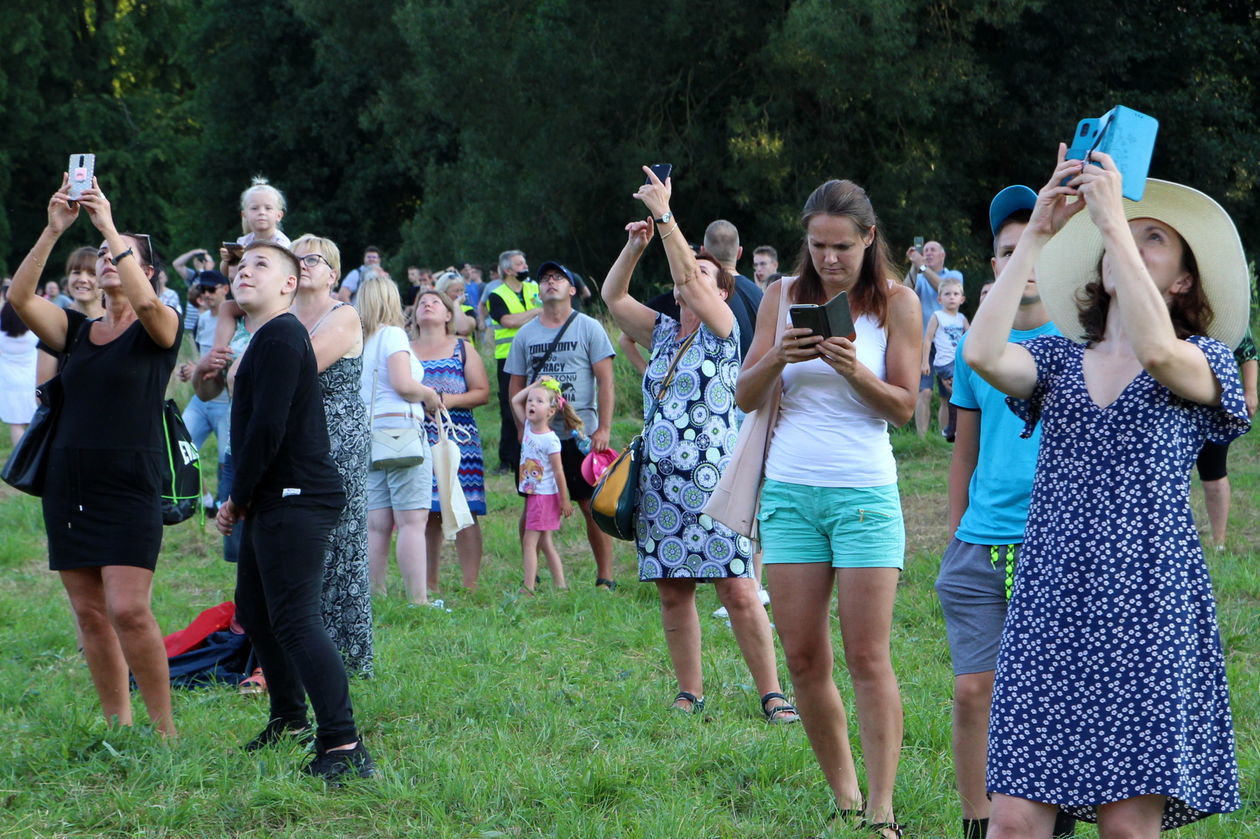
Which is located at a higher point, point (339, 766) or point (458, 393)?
point (458, 393)

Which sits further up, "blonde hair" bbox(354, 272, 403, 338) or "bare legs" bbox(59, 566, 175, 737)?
"blonde hair" bbox(354, 272, 403, 338)

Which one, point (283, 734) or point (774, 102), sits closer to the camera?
point (283, 734)

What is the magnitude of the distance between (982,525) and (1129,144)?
1.19m

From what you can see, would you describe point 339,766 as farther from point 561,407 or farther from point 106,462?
point 561,407

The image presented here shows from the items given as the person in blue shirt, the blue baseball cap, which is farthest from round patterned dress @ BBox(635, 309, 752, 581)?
the blue baseball cap

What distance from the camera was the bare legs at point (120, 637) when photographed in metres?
4.90

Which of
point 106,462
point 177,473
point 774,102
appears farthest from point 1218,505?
point 774,102

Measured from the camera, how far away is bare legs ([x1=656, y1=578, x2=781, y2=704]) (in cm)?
536

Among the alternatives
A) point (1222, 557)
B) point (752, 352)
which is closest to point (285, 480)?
point (752, 352)

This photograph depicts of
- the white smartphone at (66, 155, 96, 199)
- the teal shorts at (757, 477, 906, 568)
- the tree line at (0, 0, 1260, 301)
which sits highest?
the tree line at (0, 0, 1260, 301)

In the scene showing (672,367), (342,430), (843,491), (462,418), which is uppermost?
(672,367)

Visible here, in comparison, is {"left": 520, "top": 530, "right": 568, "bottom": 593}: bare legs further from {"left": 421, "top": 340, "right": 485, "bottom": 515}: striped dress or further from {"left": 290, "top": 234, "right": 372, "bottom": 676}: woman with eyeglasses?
{"left": 290, "top": 234, "right": 372, "bottom": 676}: woman with eyeglasses

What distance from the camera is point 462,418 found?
850cm

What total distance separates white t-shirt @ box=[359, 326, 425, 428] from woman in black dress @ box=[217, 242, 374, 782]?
2.70 meters
